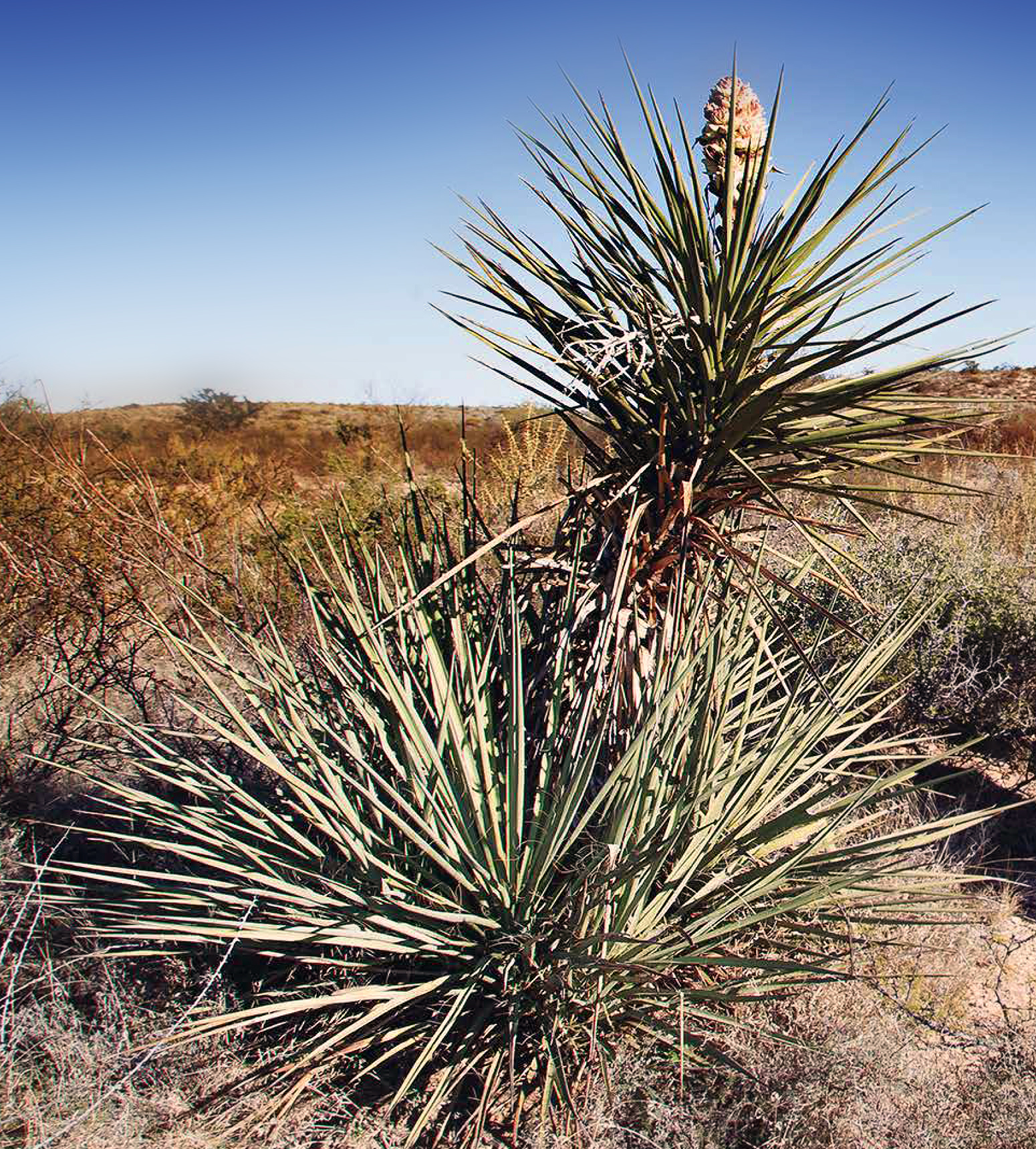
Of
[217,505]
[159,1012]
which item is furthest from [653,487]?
[217,505]

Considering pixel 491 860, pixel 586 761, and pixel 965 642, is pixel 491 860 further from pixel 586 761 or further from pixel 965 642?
pixel 965 642

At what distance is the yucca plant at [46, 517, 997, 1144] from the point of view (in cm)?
192

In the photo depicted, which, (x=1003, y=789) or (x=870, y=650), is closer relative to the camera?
(x=870, y=650)

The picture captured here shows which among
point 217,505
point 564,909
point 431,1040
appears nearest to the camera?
point 431,1040

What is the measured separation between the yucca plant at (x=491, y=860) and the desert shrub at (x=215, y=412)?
2204cm

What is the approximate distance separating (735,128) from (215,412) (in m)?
24.8

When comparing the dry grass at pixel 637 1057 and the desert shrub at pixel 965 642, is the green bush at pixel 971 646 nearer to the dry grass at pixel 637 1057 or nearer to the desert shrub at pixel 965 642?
the desert shrub at pixel 965 642

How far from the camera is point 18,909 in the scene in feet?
9.10

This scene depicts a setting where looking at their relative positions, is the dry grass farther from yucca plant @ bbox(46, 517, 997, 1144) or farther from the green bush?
the green bush

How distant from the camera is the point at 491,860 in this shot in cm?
198

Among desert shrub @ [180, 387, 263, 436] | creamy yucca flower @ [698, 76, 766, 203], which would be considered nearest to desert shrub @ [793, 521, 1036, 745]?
creamy yucca flower @ [698, 76, 766, 203]

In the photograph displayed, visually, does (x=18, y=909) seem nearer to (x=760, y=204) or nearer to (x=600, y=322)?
(x=600, y=322)

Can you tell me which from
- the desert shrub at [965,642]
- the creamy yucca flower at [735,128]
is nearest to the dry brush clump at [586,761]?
the creamy yucca flower at [735,128]

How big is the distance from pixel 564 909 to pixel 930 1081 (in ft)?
4.24
